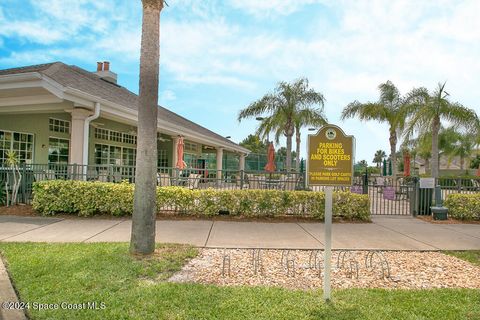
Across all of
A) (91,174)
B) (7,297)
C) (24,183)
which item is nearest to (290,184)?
(91,174)

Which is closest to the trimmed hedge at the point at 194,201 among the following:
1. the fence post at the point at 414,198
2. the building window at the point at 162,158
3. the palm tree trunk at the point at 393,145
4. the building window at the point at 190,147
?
the fence post at the point at 414,198

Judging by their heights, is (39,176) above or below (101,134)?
below

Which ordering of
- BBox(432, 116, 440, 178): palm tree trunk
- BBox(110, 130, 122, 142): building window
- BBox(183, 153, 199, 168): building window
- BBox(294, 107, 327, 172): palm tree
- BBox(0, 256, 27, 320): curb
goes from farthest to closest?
BBox(183, 153, 199, 168): building window → BBox(294, 107, 327, 172): palm tree → BBox(110, 130, 122, 142): building window → BBox(432, 116, 440, 178): palm tree trunk → BBox(0, 256, 27, 320): curb

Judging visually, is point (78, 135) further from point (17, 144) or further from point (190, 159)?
point (190, 159)

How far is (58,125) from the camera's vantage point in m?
14.2

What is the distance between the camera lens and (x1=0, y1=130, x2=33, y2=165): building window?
12367mm

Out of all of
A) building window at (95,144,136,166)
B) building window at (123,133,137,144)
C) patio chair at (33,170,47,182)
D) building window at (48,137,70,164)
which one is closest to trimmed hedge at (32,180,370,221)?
patio chair at (33,170,47,182)

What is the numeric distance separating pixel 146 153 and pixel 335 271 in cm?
343

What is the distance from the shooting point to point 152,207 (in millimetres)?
5121

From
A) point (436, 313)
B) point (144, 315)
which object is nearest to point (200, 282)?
point (144, 315)

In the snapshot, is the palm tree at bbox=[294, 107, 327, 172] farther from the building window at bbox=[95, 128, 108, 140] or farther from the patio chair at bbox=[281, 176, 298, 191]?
the building window at bbox=[95, 128, 108, 140]

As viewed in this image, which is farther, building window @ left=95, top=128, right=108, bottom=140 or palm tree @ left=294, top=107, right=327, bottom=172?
palm tree @ left=294, top=107, right=327, bottom=172

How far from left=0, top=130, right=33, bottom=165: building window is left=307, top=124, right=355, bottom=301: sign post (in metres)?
12.8

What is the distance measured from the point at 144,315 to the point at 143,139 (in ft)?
8.92
